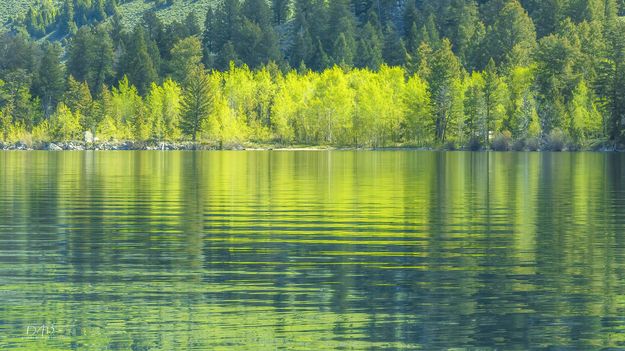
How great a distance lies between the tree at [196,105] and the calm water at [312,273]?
477 ft

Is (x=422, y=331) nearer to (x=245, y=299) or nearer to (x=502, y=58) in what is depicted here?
(x=245, y=299)

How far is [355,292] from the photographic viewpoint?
22.8m

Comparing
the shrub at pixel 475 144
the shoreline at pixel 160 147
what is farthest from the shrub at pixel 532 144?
the shoreline at pixel 160 147

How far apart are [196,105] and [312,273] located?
172 m

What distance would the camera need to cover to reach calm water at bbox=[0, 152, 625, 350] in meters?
19.0

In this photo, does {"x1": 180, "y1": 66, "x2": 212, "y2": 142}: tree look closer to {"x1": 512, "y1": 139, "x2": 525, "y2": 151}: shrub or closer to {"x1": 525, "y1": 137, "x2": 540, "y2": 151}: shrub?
{"x1": 512, "y1": 139, "x2": 525, "y2": 151}: shrub

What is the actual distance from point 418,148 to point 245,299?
15511 cm

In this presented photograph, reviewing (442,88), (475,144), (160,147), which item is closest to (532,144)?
(475,144)

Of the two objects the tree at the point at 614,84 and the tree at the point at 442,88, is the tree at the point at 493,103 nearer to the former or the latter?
the tree at the point at 442,88

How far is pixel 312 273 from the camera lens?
83.4 ft

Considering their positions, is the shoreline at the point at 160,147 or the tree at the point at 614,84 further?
the shoreline at the point at 160,147

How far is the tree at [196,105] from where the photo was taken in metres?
195

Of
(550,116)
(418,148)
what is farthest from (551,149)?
(418,148)

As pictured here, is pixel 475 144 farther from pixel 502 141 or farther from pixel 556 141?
pixel 556 141
